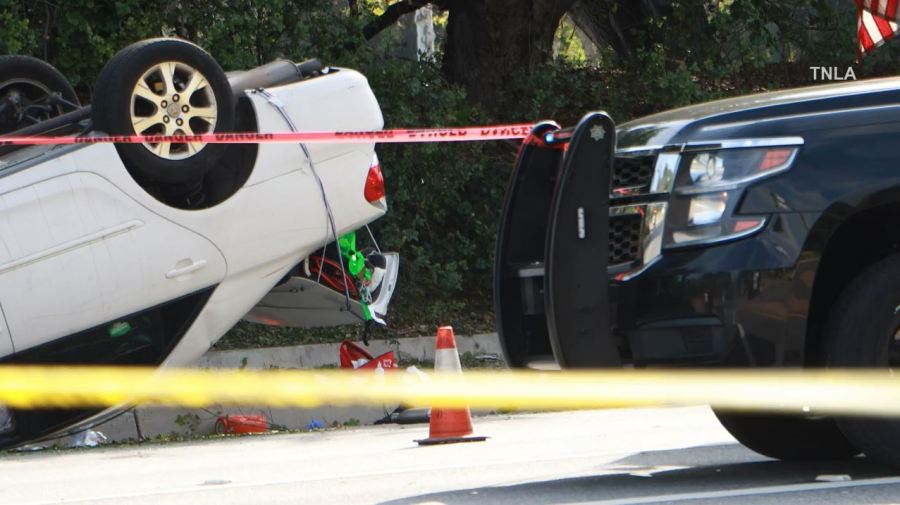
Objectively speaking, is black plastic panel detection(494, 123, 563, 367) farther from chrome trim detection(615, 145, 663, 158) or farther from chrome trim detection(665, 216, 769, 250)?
chrome trim detection(665, 216, 769, 250)

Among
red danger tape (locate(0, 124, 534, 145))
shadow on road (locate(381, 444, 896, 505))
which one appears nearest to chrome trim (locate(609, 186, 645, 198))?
red danger tape (locate(0, 124, 534, 145))

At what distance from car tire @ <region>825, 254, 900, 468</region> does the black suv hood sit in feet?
2.06

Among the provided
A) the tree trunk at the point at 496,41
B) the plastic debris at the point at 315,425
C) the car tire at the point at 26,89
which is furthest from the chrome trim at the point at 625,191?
the tree trunk at the point at 496,41

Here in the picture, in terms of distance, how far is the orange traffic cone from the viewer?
8.30 metres

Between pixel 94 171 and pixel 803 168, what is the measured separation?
3.32m

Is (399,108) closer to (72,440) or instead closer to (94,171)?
(72,440)

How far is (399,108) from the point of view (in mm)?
13570

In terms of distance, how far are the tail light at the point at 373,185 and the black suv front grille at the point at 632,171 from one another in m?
2.46

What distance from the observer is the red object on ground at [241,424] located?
33.6ft

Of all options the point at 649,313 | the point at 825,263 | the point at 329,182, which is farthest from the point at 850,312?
the point at 329,182

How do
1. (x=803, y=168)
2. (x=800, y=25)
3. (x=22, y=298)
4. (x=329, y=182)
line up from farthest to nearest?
(x=800, y=25), (x=329, y=182), (x=22, y=298), (x=803, y=168)

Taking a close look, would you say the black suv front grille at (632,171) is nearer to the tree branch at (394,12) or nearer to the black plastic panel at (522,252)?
the black plastic panel at (522,252)

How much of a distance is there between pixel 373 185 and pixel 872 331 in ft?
11.0

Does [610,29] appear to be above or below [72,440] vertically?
above
